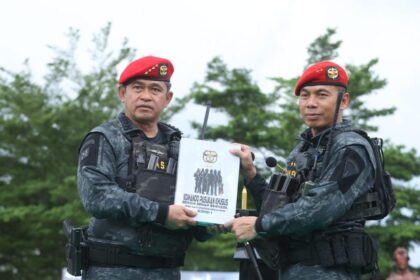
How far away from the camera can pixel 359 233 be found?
5059 millimetres

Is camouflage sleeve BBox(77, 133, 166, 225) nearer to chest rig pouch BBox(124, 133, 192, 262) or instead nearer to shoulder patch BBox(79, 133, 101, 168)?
shoulder patch BBox(79, 133, 101, 168)

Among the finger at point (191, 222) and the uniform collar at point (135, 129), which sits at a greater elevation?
the uniform collar at point (135, 129)

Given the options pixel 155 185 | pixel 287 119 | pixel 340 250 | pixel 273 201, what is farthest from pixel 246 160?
pixel 287 119

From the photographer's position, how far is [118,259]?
5.27 m

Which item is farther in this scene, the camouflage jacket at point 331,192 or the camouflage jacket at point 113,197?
the camouflage jacket at point 113,197

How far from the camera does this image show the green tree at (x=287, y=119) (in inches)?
1120

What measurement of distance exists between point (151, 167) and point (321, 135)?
1.08 metres

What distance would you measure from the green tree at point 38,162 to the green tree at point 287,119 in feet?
12.4

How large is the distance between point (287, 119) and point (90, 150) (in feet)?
81.0

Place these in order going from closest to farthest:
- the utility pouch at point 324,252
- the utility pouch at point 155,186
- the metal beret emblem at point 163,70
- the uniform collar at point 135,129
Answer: the utility pouch at point 324,252, the utility pouch at point 155,186, the uniform collar at point 135,129, the metal beret emblem at point 163,70

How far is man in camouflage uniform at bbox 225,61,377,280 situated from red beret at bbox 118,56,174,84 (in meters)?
0.78

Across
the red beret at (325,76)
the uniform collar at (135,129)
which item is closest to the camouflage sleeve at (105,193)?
the uniform collar at (135,129)

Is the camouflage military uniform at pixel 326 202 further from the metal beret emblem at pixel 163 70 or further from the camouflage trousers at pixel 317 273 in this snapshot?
the metal beret emblem at pixel 163 70

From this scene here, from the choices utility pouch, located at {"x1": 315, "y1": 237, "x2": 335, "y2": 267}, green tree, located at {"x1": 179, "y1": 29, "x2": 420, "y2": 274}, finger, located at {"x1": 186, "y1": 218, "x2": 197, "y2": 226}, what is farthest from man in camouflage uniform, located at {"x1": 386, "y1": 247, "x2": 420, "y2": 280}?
green tree, located at {"x1": 179, "y1": 29, "x2": 420, "y2": 274}
